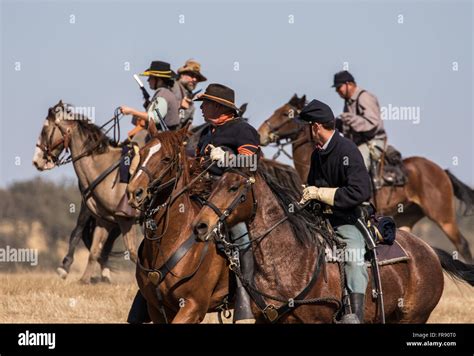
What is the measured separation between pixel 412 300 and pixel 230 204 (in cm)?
218

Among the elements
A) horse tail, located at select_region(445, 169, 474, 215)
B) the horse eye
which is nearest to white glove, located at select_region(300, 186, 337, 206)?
the horse eye

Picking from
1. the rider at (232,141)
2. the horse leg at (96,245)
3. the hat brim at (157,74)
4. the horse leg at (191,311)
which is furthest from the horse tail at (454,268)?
the horse leg at (96,245)

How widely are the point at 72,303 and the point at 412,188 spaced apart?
7.22 m

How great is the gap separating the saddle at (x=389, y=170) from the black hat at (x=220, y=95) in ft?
26.4

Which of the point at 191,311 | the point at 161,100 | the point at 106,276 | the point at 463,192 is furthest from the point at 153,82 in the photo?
the point at 463,192

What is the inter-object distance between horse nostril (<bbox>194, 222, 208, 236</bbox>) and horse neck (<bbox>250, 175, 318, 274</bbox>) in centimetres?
73

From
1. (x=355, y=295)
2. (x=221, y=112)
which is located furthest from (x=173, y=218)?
(x=355, y=295)

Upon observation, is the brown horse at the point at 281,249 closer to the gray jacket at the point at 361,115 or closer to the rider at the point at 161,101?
the rider at the point at 161,101

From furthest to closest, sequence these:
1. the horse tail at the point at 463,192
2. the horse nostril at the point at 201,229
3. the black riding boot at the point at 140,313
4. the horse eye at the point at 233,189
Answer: the horse tail at the point at 463,192
the black riding boot at the point at 140,313
the horse eye at the point at 233,189
the horse nostril at the point at 201,229

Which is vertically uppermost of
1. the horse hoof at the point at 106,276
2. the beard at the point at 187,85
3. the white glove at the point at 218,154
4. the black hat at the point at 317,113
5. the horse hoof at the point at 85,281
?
the black hat at the point at 317,113

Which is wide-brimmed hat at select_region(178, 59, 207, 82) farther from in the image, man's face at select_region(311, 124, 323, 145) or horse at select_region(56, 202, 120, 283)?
man's face at select_region(311, 124, 323, 145)

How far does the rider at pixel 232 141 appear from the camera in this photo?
9.28 m

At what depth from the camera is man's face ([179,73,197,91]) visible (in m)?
16.1

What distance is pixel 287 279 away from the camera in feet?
30.0
